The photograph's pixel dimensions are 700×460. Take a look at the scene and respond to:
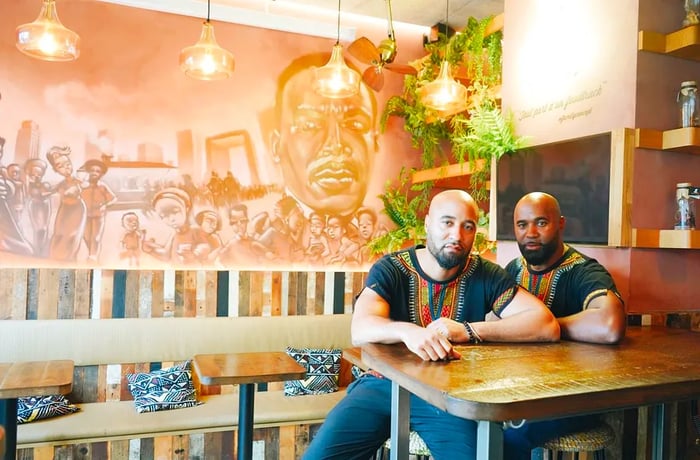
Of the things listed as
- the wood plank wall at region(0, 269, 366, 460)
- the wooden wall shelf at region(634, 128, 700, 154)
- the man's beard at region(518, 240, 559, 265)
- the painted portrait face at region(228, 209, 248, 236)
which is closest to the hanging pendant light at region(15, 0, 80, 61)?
the wood plank wall at region(0, 269, 366, 460)

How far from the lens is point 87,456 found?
3.32 meters

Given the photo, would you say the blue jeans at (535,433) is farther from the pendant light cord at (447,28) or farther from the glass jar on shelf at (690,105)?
the pendant light cord at (447,28)

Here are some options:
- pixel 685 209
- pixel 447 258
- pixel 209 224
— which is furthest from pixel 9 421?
pixel 685 209

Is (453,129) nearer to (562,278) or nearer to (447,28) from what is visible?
(447,28)

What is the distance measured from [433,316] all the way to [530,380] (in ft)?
2.90

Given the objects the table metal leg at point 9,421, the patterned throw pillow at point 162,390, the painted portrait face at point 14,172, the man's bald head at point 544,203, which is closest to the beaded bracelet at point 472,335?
the man's bald head at point 544,203

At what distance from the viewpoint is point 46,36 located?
9.33 feet

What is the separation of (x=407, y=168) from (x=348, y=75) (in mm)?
1676

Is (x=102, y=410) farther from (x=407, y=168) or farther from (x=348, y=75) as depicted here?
(x=407, y=168)

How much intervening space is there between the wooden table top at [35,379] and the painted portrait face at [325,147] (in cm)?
228

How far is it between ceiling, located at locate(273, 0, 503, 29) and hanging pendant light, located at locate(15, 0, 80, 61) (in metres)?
2.18

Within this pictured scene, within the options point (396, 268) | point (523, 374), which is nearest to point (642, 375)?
point (523, 374)

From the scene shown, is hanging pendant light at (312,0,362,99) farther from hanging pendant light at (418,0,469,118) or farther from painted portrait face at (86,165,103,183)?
painted portrait face at (86,165,103,183)

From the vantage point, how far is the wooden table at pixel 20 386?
2648 mm
